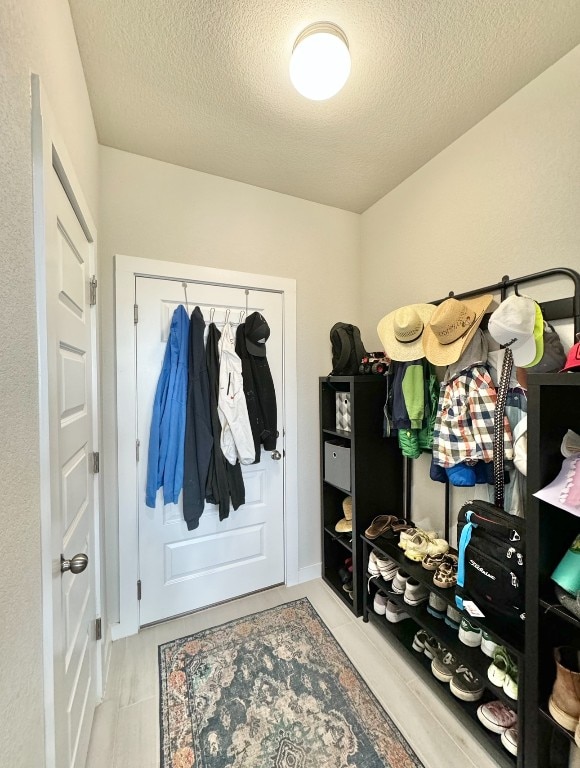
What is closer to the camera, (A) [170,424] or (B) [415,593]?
(B) [415,593]

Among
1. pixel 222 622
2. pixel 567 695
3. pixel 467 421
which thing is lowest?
pixel 222 622

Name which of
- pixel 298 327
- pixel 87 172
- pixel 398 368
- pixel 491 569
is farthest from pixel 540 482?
pixel 87 172

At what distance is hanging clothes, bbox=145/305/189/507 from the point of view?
1.70m

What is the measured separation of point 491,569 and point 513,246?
1.36 metres

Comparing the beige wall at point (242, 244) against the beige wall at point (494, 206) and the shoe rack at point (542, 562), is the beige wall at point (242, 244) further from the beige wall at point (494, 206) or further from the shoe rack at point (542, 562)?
the shoe rack at point (542, 562)

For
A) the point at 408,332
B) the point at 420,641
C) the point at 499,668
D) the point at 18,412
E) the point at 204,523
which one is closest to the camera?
the point at 18,412

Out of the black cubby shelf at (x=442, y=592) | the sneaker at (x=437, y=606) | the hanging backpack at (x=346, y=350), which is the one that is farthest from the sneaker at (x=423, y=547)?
the hanging backpack at (x=346, y=350)

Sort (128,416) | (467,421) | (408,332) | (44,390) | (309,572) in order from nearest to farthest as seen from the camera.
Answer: (44,390) → (467,421) → (408,332) → (128,416) → (309,572)

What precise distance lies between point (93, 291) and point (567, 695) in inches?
88.6

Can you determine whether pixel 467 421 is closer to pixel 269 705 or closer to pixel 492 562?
pixel 492 562

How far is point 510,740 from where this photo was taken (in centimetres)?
110

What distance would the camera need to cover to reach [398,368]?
68.0 inches

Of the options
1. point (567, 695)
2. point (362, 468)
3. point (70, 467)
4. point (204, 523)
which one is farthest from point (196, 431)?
point (567, 695)

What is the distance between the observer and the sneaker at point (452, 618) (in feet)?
4.45
